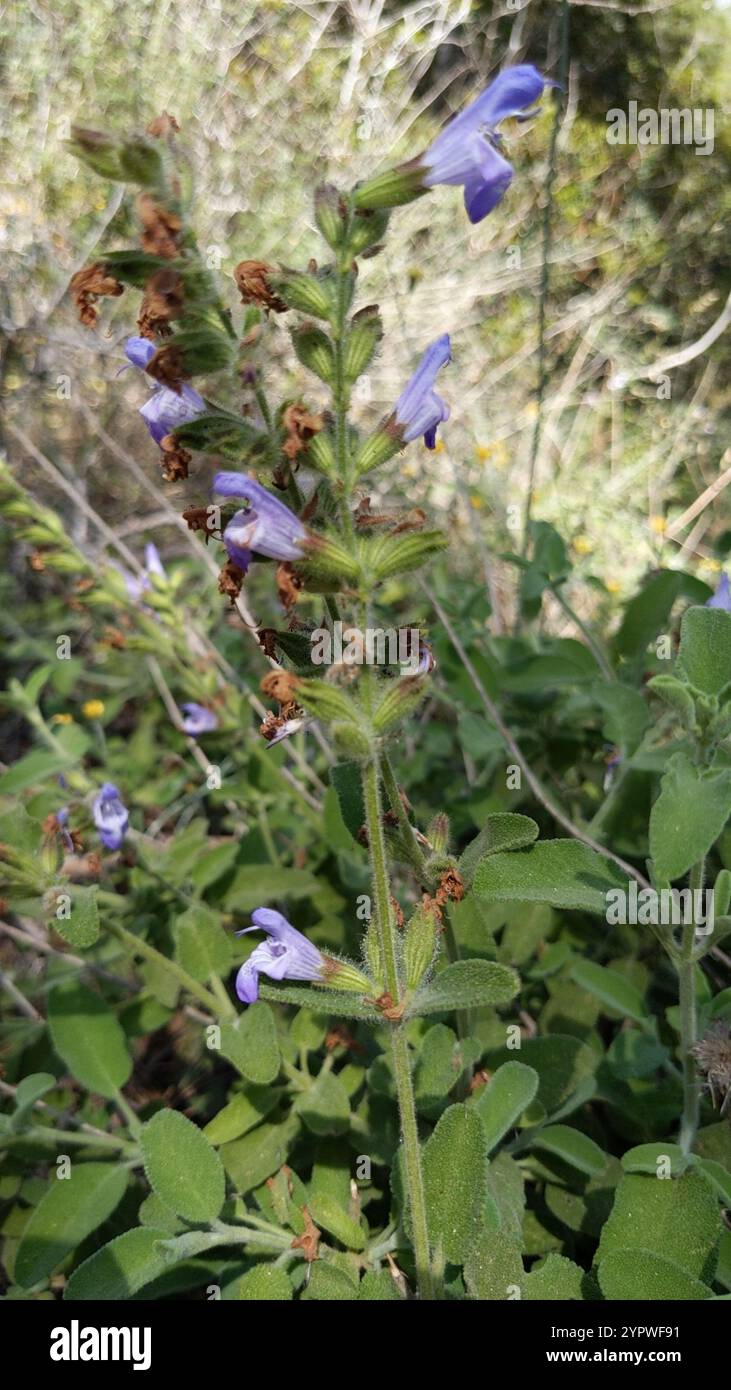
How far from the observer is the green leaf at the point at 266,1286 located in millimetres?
1280

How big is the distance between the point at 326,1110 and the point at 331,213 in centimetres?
131

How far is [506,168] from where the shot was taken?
109 cm

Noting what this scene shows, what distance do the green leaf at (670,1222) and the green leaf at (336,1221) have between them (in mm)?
379

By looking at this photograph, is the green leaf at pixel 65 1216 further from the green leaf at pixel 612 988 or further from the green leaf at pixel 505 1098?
the green leaf at pixel 612 988

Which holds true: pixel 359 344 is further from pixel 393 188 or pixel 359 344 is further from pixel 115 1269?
pixel 115 1269

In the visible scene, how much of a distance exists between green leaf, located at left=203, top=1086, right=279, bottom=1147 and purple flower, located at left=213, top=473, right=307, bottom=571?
3.37 feet

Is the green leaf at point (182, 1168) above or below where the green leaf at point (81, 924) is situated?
below

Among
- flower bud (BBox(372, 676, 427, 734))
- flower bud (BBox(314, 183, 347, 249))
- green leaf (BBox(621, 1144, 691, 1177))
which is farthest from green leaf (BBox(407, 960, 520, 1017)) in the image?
flower bud (BBox(314, 183, 347, 249))

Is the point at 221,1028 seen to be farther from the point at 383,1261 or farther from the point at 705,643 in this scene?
the point at 705,643

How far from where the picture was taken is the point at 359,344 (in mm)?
1092

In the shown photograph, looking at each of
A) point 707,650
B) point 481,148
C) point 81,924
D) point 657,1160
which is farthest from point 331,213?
point 657,1160

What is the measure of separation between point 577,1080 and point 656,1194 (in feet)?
0.91

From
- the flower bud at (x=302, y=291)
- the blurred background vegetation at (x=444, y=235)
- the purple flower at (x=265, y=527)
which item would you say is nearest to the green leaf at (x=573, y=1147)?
the purple flower at (x=265, y=527)

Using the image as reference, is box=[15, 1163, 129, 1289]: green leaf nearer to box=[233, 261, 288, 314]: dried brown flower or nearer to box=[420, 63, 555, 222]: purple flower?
box=[233, 261, 288, 314]: dried brown flower
